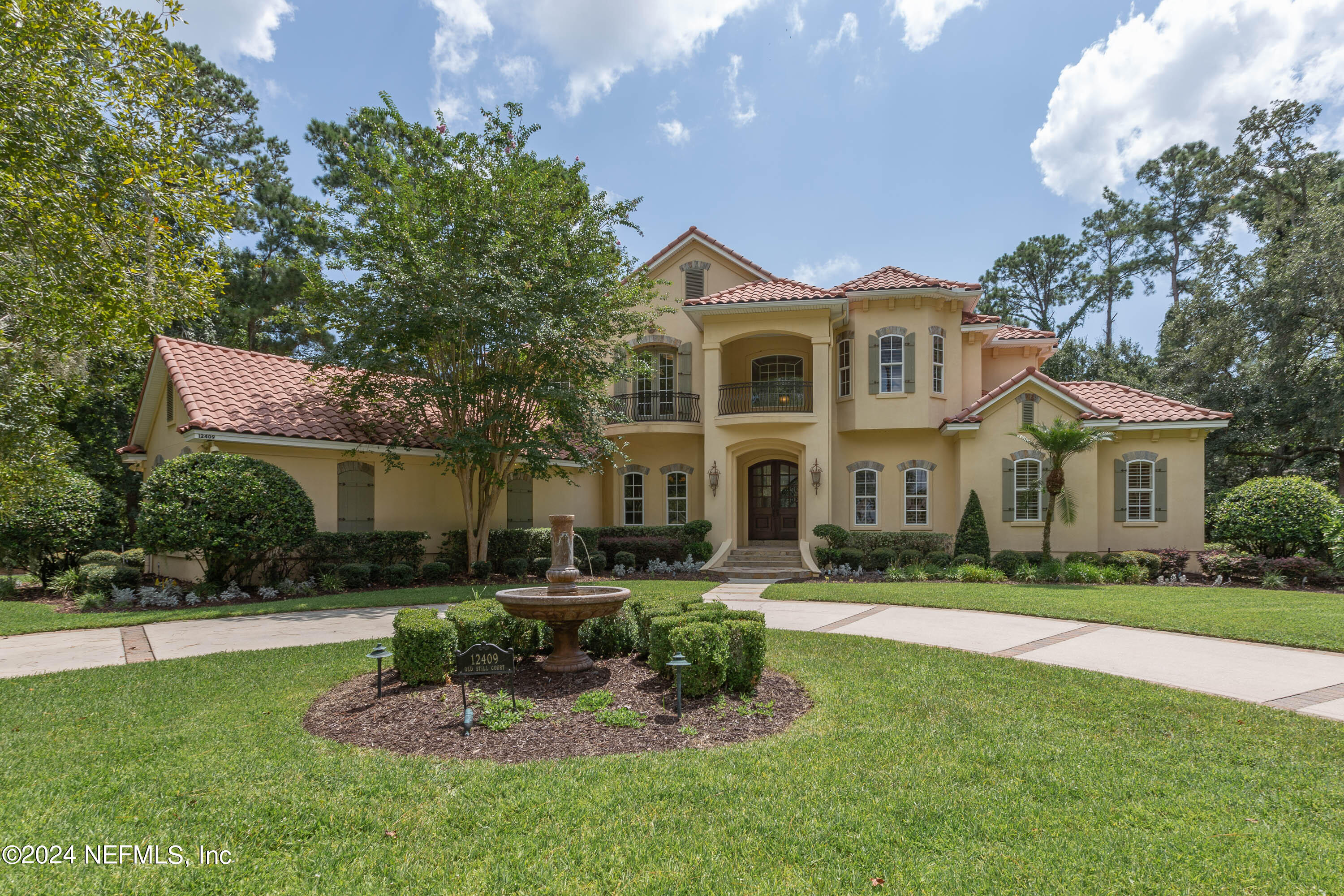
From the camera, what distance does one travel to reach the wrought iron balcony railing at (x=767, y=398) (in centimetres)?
1841

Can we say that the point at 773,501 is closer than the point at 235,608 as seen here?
No

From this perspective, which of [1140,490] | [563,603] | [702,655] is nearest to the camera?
[702,655]

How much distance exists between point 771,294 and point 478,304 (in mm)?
8526

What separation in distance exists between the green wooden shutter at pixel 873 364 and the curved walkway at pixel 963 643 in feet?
26.9

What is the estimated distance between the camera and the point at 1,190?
7.82 metres

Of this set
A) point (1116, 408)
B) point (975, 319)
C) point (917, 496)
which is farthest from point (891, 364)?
point (1116, 408)

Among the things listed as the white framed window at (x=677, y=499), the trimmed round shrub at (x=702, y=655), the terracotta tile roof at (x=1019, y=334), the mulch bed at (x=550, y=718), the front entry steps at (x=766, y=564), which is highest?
the terracotta tile roof at (x=1019, y=334)

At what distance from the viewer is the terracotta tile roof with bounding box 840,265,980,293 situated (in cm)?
1789

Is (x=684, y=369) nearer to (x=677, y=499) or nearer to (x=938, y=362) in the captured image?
(x=677, y=499)

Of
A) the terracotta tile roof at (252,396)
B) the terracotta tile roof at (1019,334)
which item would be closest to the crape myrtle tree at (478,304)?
the terracotta tile roof at (252,396)

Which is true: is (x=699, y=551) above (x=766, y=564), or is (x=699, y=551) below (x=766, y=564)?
above

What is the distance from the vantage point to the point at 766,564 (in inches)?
696

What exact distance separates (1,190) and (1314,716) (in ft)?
47.7

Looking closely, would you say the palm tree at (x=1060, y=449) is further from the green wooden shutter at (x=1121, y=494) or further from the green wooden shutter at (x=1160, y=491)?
the green wooden shutter at (x=1160, y=491)
